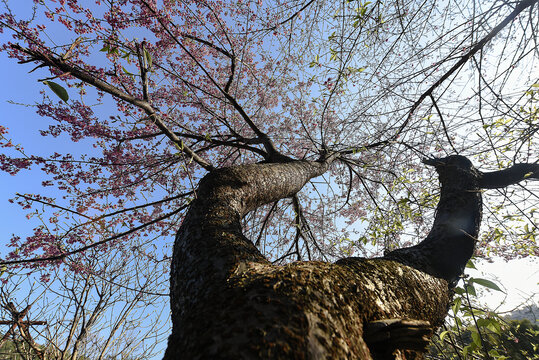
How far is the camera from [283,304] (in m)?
0.60

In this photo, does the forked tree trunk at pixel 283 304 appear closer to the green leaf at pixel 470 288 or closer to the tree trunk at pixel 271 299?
the tree trunk at pixel 271 299

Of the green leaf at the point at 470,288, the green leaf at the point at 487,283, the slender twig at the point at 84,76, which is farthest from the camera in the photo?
the green leaf at the point at 470,288

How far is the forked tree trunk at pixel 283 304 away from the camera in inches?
20.7

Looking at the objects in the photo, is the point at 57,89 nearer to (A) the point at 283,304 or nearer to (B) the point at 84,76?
(B) the point at 84,76

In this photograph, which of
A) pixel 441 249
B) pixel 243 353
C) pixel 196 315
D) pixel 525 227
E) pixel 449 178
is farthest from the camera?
pixel 449 178

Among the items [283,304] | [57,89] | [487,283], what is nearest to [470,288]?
[487,283]

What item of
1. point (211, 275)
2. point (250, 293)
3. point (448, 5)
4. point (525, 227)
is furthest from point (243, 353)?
point (448, 5)

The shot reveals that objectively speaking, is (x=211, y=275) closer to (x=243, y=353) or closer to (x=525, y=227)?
(x=243, y=353)

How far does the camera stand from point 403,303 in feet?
2.97

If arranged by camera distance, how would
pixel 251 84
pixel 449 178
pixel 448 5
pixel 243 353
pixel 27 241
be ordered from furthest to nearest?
pixel 251 84
pixel 27 241
pixel 448 5
pixel 449 178
pixel 243 353

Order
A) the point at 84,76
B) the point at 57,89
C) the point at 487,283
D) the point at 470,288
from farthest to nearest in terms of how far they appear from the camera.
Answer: the point at 470,288
the point at 487,283
the point at 84,76
the point at 57,89

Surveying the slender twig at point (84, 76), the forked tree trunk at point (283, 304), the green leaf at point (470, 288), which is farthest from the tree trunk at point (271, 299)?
the slender twig at point (84, 76)

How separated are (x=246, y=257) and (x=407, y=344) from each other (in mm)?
604

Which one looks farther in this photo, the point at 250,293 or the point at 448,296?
the point at 448,296
